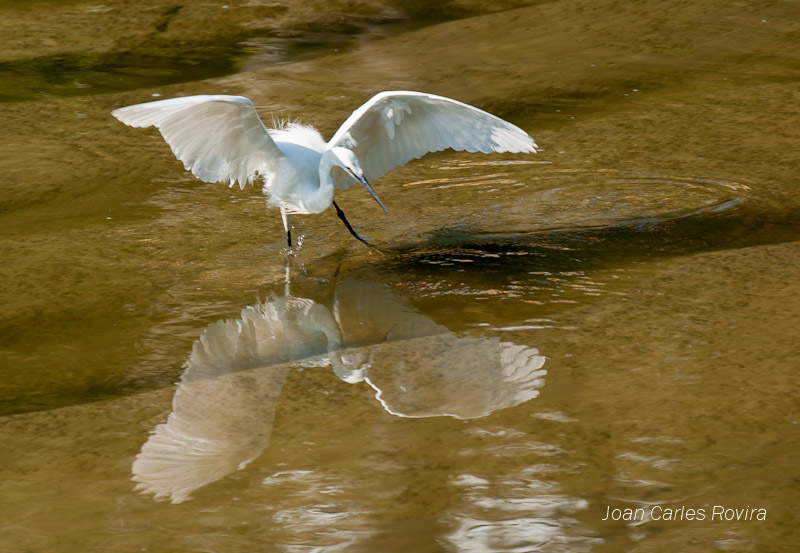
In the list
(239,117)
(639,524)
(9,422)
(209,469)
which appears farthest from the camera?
(239,117)

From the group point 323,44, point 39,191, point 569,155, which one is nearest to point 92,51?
point 323,44

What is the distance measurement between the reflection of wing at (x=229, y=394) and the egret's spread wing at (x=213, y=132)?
613mm

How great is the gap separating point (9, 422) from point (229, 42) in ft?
16.1

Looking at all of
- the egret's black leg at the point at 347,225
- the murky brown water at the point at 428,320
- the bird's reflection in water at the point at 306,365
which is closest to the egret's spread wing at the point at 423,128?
the egret's black leg at the point at 347,225

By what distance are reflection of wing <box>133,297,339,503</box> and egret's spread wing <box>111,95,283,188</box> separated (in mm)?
613

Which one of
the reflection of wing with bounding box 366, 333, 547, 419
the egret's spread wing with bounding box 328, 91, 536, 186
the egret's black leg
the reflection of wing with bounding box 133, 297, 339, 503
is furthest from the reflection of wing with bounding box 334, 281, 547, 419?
the egret's spread wing with bounding box 328, 91, 536, 186

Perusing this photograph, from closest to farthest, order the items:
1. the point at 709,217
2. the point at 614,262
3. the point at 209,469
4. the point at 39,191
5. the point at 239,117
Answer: the point at 209,469, the point at 239,117, the point at 614,262, the point at 709,217, the point at 39,191

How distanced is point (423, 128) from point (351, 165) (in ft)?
1.65

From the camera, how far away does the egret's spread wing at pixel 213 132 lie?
11.4ft

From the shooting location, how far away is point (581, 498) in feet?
8.20

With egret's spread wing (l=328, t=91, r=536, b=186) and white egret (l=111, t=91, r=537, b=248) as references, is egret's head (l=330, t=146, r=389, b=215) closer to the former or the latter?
white egret (l=111, t=91, r=537, b=248)

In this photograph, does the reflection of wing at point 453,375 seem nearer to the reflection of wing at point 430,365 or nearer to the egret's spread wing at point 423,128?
the reflection of wing at point 430,365

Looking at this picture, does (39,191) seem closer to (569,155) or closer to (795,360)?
(569,155)

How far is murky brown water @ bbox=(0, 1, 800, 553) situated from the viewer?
8.23ft
